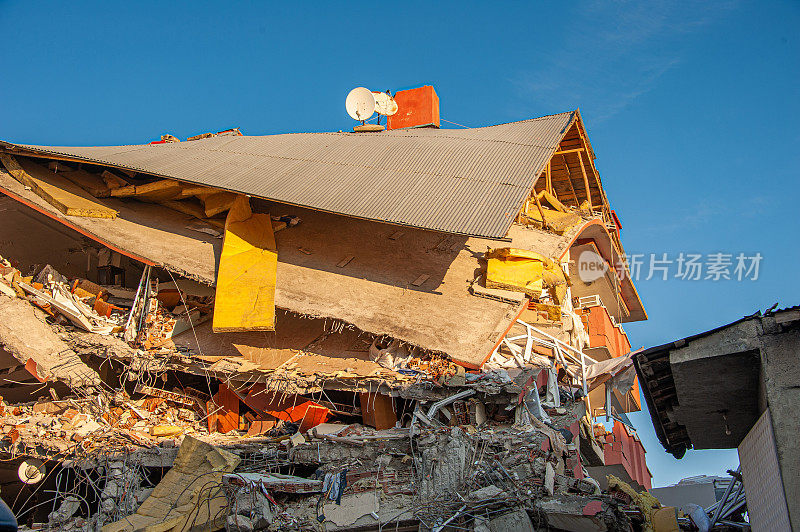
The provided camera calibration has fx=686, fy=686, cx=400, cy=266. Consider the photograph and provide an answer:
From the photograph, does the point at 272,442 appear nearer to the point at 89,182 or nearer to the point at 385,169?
the point at 385,169

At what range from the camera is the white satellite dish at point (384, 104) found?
2242 cm

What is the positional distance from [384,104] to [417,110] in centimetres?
154

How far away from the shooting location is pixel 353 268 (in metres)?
14.9

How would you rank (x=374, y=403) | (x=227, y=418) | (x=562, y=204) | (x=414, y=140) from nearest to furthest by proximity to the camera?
1. (x=374, y=403)
2. (x=227, y=418)
3. (x=414, y=140)
4. (x=562, y=204)

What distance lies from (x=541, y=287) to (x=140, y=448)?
850cm

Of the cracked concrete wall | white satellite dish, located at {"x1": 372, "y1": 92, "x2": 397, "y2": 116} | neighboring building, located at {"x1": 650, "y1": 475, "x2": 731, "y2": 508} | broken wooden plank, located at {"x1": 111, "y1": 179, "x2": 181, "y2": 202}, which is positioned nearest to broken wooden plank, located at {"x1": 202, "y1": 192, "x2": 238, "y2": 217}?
broken wooden plank, located at {"x1": 111, "y1": 179, "x2": 181, "y2": 202}

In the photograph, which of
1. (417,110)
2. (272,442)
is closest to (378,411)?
(272,442)

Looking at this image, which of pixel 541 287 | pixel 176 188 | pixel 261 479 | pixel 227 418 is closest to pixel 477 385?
pixel 541 287

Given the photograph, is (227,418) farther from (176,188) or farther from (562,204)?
(562,204)

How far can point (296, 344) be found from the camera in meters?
14.6

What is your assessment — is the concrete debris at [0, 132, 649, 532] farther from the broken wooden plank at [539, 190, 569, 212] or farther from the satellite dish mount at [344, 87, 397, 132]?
the satellite dish mount at [344, 87, 397, 132]

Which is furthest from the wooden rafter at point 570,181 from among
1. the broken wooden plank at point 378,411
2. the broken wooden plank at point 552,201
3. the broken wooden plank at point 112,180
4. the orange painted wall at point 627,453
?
the broken wooden plank at point 112,180

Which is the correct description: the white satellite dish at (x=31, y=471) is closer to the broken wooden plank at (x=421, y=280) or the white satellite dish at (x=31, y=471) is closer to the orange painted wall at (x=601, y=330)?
the broken wooden plank at (x=421, y=280)

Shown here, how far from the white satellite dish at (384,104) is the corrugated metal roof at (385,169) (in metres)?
3.67
